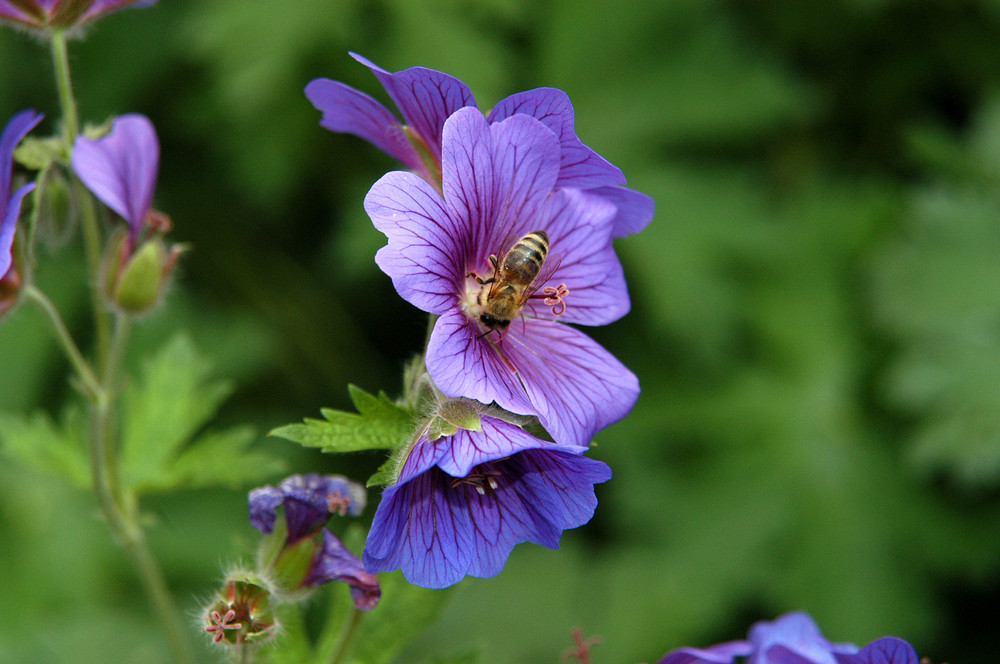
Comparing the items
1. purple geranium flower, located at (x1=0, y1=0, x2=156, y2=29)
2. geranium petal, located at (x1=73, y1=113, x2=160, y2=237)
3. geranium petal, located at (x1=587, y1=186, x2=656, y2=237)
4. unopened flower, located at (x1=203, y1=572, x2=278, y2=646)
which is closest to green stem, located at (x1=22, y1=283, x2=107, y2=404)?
geranium petal, located at (x1=73, y1=113, x2=160, y2=237)

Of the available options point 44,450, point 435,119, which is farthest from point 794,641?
point 44,450

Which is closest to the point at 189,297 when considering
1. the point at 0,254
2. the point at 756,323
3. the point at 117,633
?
the point at 117,633

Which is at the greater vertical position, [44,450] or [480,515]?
[44,450]

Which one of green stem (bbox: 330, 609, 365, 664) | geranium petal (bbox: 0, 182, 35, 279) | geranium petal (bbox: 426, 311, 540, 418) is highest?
geranium petal (bbox: 0, 182, 35, 279)

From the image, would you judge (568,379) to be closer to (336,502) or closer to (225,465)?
(336,502)

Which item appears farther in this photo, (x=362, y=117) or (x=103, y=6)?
(x=103, y=6)

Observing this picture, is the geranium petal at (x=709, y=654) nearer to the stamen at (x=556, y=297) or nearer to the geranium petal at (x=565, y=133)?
the stamen at (x=556, y=297)

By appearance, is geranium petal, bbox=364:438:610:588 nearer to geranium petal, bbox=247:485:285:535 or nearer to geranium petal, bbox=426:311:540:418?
geranium petal, bbox=426:311:540:418
